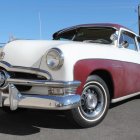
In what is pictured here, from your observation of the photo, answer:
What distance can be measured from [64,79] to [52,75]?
167 millimetres

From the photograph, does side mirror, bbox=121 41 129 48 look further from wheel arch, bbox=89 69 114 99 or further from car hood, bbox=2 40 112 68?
car hood, bbox=2 40 112 68

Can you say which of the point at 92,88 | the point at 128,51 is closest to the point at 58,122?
the point at 92,88

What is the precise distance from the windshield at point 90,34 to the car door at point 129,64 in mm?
235

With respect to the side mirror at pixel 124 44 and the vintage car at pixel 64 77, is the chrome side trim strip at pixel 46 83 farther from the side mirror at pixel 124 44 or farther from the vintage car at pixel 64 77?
the side mirror at pixel 124 44

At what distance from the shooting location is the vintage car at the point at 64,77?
4.49m

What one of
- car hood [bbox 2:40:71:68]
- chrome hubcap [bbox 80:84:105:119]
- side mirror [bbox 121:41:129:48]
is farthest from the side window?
car hood [bbox 2:40:71:68]

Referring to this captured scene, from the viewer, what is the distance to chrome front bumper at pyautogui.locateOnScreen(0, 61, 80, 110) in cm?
439

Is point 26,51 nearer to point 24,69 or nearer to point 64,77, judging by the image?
point 24,69

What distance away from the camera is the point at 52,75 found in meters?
4.55

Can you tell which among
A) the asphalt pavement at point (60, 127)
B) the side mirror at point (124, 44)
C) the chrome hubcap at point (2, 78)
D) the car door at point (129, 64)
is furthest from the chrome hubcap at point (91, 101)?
the side mirror at point (124, 44)

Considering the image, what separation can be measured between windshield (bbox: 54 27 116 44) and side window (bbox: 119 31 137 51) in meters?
0.24

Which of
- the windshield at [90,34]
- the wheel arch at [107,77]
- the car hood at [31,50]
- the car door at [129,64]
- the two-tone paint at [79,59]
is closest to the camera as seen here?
the two-tone paint at [79,59]

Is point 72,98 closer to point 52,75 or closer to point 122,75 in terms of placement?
point 52,75

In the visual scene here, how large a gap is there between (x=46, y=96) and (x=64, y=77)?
0.33m
